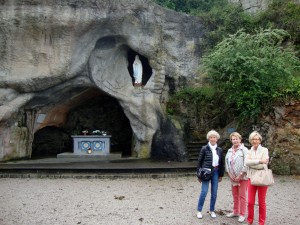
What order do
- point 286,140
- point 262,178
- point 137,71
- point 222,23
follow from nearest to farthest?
point 262,178 < point 286,140 < point 137,71 < point 222,23

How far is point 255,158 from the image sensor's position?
4.95m

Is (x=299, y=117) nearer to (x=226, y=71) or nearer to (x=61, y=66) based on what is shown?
(x=226, y=71)

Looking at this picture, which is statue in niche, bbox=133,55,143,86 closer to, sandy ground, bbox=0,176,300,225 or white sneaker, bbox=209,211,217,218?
sandy ground, bbox=0,176,300,225

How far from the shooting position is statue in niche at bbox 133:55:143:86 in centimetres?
1332

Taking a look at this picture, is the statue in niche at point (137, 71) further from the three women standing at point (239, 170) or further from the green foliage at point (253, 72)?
the three women standing at point (239, 170)

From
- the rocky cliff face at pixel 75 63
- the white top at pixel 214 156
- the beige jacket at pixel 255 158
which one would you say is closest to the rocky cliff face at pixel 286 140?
the rocky cliff face at pixel 75 63

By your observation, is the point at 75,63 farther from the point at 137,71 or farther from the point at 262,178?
the point at 262,178

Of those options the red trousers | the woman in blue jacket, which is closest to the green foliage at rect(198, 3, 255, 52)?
the woman in blue jacket

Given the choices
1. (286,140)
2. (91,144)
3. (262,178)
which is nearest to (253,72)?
(286,140)

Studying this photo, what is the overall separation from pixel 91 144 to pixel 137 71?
3613mm

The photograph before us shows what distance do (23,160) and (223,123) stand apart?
320 inches

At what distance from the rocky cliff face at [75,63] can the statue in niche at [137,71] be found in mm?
264

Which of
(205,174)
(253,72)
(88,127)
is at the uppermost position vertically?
(253,72)

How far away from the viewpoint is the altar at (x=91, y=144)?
13562 mm
